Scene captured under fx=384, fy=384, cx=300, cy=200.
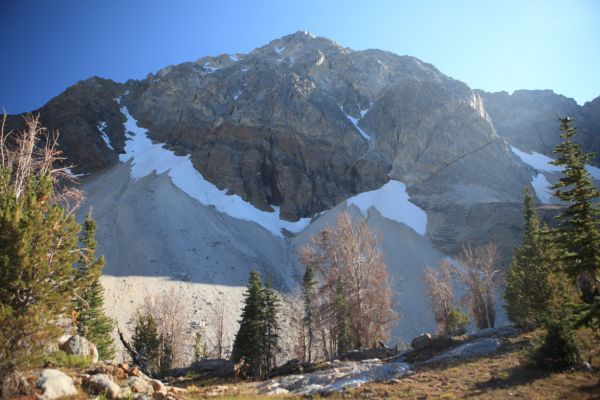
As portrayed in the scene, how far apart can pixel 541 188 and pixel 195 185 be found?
78646 mm

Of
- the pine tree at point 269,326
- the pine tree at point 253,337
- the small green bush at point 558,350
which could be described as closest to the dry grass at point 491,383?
the small green bush at point 558,350

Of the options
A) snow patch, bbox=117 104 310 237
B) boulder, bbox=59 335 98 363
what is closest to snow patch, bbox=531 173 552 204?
snow patch, bbox=117 104 310 237

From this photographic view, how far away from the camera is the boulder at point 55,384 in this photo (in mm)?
9710

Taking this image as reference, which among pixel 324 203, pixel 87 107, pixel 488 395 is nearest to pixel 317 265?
pixel 488 395

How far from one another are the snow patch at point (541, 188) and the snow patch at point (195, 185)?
52.2m

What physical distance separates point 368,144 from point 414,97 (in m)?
18.2

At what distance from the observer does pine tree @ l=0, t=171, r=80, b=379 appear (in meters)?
9.30

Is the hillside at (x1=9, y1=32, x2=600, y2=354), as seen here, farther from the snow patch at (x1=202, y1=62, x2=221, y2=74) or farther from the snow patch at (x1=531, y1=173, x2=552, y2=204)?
the snow patch at (x1=202, y1=62, x2=221, y2=74)

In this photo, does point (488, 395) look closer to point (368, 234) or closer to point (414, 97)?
point (368, 234)

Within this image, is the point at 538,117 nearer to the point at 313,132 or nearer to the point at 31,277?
the point at 313,132

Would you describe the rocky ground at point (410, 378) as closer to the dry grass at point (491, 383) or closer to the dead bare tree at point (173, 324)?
the dry grass at point (491, 383)

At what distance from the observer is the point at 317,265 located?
28.5 m

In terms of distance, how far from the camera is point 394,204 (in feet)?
256

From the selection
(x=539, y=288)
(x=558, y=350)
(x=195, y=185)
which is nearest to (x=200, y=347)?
(x=539, y=288)
